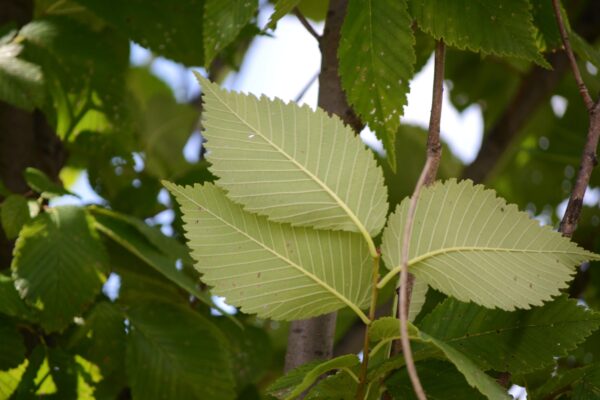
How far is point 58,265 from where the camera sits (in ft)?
2.51

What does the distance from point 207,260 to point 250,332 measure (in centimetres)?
53

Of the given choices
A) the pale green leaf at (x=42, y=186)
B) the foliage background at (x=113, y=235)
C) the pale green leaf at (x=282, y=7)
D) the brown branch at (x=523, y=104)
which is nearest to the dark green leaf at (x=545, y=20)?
the foliage background at (x=113, y=235)

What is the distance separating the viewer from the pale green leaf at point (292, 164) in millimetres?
511

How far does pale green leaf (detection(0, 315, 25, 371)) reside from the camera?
742 mm

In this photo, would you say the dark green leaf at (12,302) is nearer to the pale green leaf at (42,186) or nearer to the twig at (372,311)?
the pale green leaf at (42,186)

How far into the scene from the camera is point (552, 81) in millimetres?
1392

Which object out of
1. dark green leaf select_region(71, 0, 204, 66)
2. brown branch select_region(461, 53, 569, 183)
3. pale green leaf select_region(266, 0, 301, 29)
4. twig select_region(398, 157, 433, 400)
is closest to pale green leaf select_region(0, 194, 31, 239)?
dark green leaf select_region(71, 0, 204, 66)

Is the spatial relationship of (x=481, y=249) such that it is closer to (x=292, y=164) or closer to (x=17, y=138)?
(x=292, y=164)

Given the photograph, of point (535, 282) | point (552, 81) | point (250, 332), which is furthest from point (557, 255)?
point (552, 81)

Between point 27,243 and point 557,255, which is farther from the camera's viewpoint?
point 27,243

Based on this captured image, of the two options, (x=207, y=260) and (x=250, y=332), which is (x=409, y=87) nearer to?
(x=207, y=260)

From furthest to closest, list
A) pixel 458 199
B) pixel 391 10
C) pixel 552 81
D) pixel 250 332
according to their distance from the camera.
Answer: pixel 552 81
pixel 250 332
pixel 391 10
pixel 458 199

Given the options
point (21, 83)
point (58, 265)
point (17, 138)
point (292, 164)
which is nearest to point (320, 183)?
point (292, 164)

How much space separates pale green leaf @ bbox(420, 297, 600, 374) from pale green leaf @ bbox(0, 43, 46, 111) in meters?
0.47
